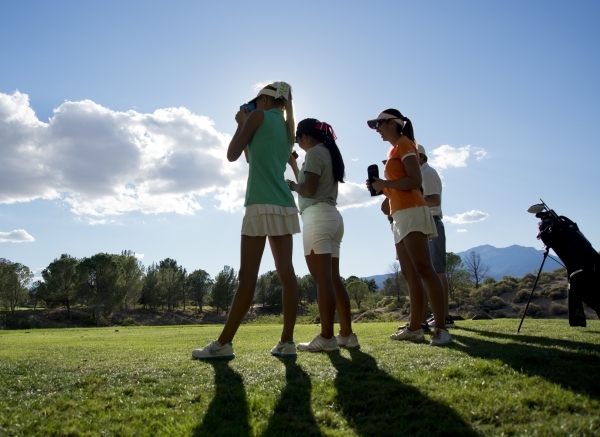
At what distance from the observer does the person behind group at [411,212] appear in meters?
4.82

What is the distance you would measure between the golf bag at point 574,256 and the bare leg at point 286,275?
351 cm


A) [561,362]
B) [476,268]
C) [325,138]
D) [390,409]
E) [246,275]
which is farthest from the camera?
[476,268]

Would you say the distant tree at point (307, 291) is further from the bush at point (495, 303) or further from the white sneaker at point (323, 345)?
the white sneaker at point (323, 345)

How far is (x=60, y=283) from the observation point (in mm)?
60469

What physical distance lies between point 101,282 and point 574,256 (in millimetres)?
65966

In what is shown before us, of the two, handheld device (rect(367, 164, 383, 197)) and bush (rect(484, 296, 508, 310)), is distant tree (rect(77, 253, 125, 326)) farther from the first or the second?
handheld device (rect(367, 164, 383, 197))

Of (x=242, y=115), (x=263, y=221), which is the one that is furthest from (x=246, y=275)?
(x=242, y=115)

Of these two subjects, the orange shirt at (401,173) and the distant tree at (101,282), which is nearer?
the orange shirt at (401,173)

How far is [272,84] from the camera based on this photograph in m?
4.62

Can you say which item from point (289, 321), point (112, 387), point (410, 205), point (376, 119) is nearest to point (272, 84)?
point (376, 119)

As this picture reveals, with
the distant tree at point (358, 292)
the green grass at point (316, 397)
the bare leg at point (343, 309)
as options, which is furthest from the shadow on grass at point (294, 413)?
the distant tree at point (358, 292)

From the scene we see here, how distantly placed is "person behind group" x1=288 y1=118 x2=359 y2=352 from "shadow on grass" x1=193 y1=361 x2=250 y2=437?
5.39 feet

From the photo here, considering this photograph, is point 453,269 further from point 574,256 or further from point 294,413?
point 294,413

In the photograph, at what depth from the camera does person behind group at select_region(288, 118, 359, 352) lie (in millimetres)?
4516
